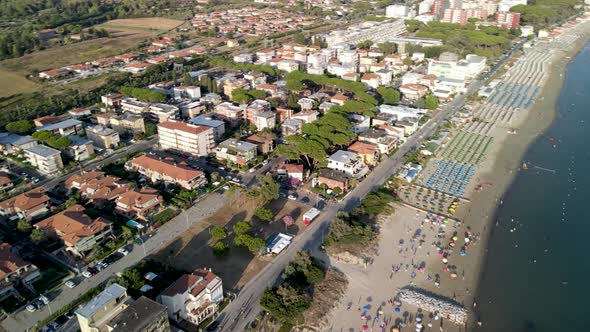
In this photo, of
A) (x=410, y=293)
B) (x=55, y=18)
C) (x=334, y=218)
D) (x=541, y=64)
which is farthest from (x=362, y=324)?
(x=55, y=18)

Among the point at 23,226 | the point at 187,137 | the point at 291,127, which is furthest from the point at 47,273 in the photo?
the point at 291,127

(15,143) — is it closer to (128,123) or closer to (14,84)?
(128,123)

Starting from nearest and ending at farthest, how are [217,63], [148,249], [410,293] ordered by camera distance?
[410,293] → [148,249] → [217,63]

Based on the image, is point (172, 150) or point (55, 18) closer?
point (172, 150)

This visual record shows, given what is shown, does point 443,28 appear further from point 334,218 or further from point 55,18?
point 55,18

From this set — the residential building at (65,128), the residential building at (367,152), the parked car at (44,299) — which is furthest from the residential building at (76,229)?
the residential building at (367,152)

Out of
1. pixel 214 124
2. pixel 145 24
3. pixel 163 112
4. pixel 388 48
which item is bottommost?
pixel 214 124
